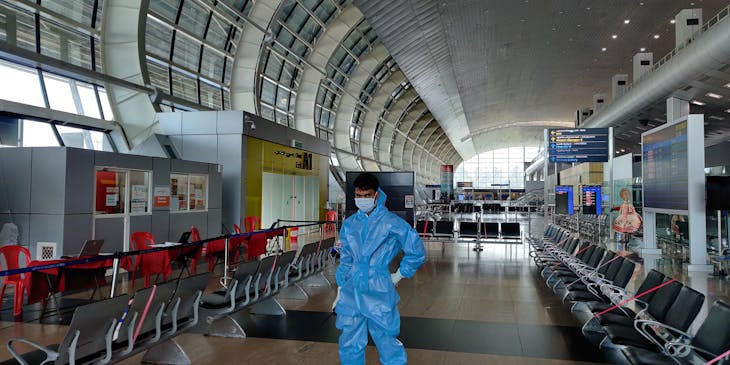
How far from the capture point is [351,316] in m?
3.52

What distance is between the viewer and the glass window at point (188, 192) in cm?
1150

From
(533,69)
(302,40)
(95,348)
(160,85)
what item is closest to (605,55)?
(533,69)

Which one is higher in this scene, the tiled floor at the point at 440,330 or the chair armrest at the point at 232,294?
the chair armrest at the point at 232,294

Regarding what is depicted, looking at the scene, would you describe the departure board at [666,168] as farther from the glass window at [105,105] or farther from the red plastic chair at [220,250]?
the glass window at [105,105]

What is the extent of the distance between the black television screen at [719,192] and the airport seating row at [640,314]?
149 inches

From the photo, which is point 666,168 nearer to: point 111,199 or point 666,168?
point 666,168

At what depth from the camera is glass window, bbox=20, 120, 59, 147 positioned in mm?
10023

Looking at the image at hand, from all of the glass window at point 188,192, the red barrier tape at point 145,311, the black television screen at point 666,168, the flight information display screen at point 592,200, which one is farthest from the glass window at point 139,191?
the flight information display screen at point 592,200

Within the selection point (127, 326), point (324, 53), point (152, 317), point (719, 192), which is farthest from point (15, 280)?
Result: point (324, 53)

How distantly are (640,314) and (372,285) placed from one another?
2780 millimetres

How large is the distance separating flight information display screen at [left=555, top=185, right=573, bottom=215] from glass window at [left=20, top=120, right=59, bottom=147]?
53.3ft

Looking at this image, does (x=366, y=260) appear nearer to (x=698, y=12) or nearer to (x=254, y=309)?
(x=254, y=309)

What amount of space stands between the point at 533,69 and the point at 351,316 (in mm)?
29917

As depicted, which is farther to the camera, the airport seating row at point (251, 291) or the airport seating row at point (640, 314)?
the airport seating row at point (251, 291)
